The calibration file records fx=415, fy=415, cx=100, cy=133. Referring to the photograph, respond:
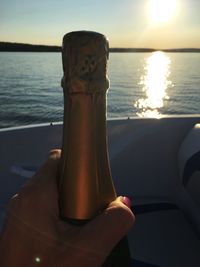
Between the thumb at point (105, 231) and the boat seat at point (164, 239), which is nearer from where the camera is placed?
the thumb at point (105, 231)

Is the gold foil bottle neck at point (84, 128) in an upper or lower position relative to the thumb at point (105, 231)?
upper

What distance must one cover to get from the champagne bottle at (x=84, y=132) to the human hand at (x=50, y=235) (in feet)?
0.16

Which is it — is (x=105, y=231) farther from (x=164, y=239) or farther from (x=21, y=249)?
(x=164, y=239)

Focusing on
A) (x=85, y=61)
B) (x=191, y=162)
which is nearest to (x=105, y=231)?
(x=85, y=61)

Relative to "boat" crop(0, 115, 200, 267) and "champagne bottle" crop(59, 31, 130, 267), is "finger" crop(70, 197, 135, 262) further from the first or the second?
"boat" crop(0, 115, 200, 267)

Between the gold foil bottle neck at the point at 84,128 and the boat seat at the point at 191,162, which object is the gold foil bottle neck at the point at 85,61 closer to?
the gold foil bottle neck at the point at 84,128

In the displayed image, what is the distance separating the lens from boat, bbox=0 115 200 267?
2297 mm

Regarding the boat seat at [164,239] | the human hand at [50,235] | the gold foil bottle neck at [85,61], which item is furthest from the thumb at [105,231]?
the boat seat at [164,239]

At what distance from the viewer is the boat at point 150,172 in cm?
230

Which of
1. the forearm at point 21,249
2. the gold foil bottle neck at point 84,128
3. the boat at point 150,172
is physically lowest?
the boat at point 150,172

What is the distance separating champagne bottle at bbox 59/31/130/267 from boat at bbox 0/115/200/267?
Result: 4.76 ft

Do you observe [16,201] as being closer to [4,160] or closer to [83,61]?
[83,61]

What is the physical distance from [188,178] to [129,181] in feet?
1.30

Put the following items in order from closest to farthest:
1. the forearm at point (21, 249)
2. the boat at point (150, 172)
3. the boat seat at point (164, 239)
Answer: the forearm at point (21, 249), the boat seat at point (164, 239), the boat at point (150, 172)
